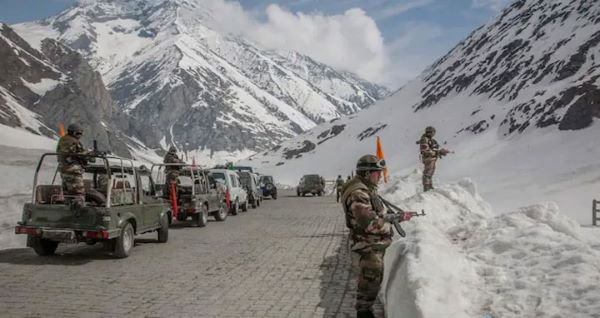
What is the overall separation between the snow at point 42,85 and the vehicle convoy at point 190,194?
443ft

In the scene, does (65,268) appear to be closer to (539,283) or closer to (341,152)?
(539,283)

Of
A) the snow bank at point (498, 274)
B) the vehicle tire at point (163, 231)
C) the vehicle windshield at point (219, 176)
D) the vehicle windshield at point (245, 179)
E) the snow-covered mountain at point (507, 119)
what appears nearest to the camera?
the snow bank at point (498, 274)

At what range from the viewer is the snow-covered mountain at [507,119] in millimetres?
57688

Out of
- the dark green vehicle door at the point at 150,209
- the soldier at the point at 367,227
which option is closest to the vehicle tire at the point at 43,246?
the dark green vehicle door at the point at 150,209

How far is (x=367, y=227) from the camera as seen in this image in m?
5.64

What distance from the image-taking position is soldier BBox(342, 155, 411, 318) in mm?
5676

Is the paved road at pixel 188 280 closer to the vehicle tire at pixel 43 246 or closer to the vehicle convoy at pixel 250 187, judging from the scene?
the vehicle tire at pixel 43 246

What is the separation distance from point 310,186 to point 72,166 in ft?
111

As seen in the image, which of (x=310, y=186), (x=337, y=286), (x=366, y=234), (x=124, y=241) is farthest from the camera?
(x=310, y=186)

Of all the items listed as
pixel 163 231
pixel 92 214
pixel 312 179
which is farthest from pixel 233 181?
pixel 312 179

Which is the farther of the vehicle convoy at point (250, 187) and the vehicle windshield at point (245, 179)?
the vehicle windshield at point (245, 179)

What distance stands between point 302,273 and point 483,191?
155 feet

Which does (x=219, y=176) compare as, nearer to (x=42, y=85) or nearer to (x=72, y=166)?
(x=72, y=166)

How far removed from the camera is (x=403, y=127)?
138 meters
